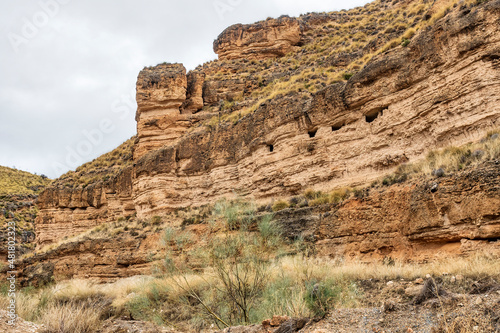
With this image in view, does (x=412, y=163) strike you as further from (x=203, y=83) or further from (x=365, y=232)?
(x=203, y=83)

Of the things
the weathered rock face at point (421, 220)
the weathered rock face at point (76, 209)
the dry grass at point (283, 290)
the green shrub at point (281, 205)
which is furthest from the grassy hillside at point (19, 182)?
the weathered rock face at point (421, 220)

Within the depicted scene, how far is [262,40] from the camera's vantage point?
125ft

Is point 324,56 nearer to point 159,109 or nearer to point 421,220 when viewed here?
point 159,109

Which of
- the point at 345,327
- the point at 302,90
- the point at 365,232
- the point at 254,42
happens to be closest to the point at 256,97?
the point at 302,90

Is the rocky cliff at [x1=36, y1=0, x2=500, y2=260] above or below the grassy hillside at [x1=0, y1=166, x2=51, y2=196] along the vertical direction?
below

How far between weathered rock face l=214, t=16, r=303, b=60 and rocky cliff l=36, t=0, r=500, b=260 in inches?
123

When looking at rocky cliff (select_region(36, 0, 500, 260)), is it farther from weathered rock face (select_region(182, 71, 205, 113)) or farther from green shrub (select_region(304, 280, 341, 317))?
green shrub (select_region(304, 280, 341, 317))

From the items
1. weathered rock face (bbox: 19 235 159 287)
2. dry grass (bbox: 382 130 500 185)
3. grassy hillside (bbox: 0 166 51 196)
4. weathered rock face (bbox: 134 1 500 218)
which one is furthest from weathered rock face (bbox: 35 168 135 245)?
dry grass (bbox: 382 130 500 185)

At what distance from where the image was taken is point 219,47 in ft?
131

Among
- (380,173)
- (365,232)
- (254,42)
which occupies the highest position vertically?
(254,42)

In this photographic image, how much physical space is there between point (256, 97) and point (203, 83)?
4.97m

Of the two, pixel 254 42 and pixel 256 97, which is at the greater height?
pixel 254 42

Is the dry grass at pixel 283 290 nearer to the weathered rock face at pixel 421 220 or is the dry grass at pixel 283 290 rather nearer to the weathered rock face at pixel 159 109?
the weathered rock face at pixel 421 220

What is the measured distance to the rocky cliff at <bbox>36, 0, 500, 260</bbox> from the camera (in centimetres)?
1183
